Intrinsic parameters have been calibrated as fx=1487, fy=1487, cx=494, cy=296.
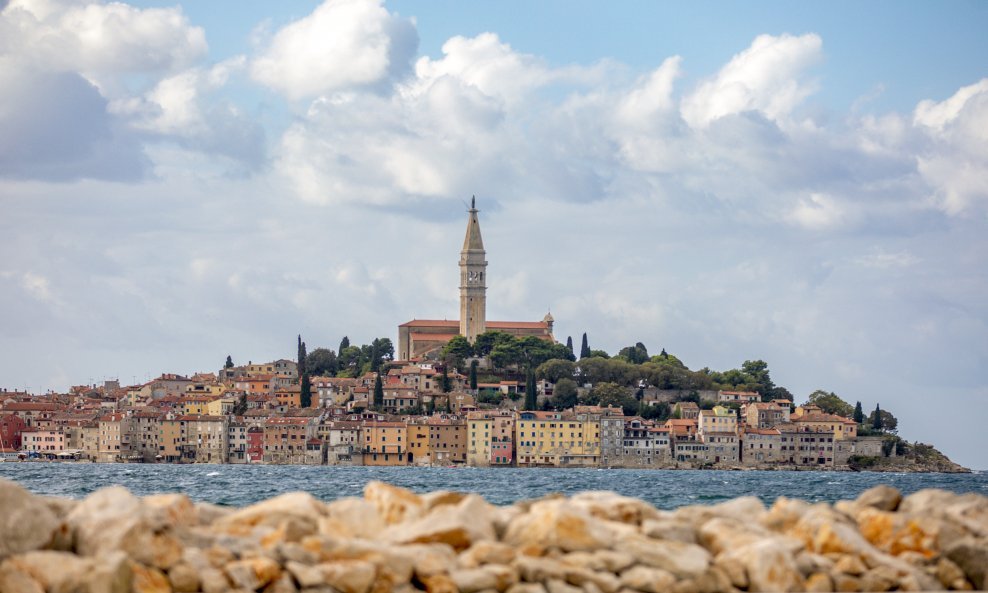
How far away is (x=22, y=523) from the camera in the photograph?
930 centimetres

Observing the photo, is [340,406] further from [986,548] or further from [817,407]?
[986,548]

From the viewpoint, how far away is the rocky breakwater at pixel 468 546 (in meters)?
9.30

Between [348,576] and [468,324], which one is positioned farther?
[468,324]

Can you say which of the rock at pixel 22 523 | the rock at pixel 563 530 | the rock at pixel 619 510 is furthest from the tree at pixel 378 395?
the rock at pixel 22 523

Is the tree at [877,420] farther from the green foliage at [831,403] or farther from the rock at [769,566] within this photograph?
the rock at [769,566]

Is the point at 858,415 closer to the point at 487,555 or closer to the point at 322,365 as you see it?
the point at 322,365

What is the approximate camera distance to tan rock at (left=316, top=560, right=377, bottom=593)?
379 inches

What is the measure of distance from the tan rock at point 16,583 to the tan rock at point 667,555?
3935mm

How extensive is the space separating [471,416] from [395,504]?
79757 millimetres

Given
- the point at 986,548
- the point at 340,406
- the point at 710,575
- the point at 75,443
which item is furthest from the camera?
the point at 340,406

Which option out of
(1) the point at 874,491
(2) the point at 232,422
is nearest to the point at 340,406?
(2) the point at 232,422

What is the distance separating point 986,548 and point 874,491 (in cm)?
135

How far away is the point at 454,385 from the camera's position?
343 ft

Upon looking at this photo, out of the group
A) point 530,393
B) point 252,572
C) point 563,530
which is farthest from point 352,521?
point 530,393
